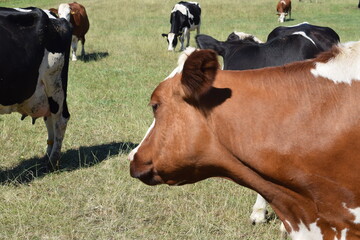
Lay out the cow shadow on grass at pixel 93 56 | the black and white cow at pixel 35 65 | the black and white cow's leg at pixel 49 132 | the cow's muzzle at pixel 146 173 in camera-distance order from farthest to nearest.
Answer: the cow shadow on grass at pixel 93 56 → the black and white cow's leg at pixel 49 132 → the black and white cow at pixel 35 65 → the cow's muzzle at pixel 146 173

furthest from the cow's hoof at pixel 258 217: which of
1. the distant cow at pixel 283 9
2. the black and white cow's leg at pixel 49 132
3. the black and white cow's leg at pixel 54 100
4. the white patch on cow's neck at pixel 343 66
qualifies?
the distant cow at pixel 283 9

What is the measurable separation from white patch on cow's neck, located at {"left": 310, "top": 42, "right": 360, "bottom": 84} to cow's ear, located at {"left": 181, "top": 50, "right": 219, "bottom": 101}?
20.9 inches

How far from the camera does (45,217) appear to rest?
5.16 m

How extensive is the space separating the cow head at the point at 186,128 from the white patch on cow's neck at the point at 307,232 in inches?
20.7

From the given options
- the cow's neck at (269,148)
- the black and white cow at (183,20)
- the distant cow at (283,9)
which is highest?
the cow's neck at (269,148)

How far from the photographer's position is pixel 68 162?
22.6ft

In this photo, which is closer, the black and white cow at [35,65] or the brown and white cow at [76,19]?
the black and white cow at [35,65]

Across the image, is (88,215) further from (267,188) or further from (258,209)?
(267,188)

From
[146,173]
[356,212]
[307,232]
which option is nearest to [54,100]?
[146,173]

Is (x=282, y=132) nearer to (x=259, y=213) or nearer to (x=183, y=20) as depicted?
(x=259, y=213)

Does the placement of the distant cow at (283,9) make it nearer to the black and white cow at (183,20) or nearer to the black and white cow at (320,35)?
the black and white cow at (183,20)

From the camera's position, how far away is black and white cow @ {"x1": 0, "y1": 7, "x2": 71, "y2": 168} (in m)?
6.07

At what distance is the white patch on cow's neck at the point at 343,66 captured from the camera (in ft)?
8.92

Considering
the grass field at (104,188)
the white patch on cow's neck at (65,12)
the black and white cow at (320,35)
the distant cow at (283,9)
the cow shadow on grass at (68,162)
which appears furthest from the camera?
the distant cow at (283,9)
